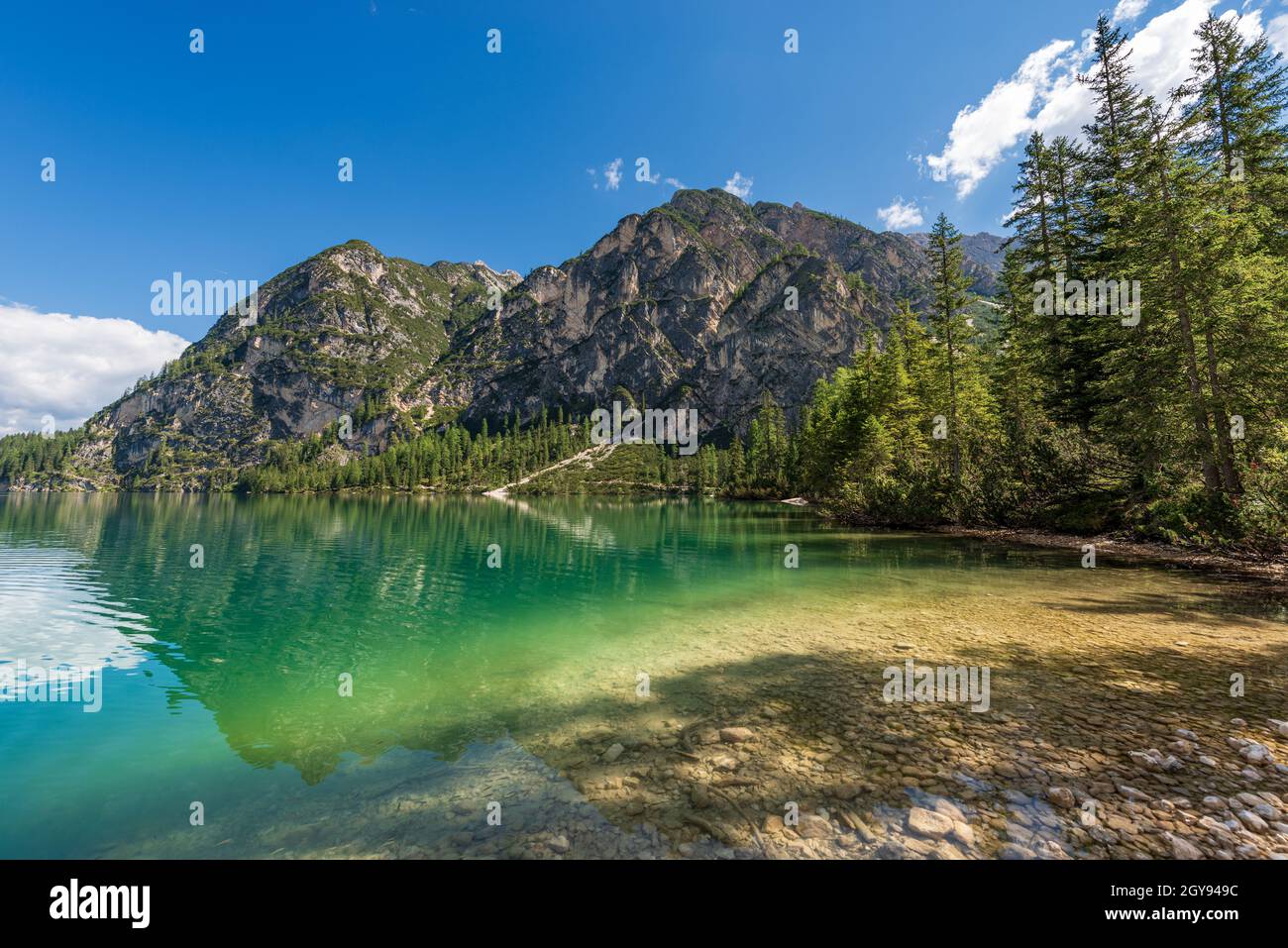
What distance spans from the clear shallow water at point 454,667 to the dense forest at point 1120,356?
741 cm

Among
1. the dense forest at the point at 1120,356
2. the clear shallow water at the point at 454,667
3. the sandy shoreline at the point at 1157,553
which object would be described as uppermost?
the dense forest at the point at 1120,356

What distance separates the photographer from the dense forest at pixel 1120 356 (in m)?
21.9

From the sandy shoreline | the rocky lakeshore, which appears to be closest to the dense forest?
the sandy shoreline

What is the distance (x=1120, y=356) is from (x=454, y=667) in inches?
1361

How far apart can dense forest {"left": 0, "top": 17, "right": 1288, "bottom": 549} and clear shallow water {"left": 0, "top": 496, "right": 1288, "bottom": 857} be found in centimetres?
741

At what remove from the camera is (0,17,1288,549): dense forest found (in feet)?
71.9

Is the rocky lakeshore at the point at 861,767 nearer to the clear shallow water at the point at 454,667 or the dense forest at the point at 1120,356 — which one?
the clear shallow water at the point at 454,667

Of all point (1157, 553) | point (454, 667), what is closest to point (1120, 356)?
point (1157, 553)

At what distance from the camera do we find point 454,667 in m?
12.7

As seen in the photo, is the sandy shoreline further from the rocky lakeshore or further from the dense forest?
the rocky lakeshore

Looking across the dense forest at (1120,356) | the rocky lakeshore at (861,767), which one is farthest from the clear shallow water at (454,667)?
the dense forest at (1120,356)
